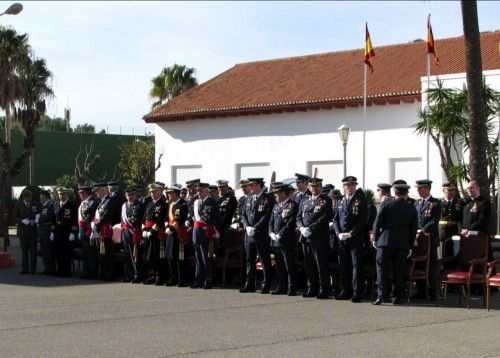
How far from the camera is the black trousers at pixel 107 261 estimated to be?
63.3ft

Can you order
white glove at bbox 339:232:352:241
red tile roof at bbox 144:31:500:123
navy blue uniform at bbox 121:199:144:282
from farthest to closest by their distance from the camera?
red tile roof at bbox 144:31:500:123 → navy blue uniform at bbox 121:199:144:282 → white glove at bbox 339:232:352:241

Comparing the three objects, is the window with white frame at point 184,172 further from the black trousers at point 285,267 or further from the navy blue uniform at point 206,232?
the black trousers at point 285,267

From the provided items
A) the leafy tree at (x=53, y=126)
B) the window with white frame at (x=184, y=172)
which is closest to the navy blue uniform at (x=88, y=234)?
the window with white frame at (x=184, y=172)

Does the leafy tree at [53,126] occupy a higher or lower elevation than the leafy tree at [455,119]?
higher

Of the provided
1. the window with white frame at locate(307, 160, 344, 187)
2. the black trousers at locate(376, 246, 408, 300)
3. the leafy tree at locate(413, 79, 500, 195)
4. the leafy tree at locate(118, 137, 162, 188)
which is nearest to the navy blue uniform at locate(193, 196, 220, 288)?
the black trousers at locate(376, 246, 408, 300)

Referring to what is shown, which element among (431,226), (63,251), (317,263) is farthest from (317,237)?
(63,251)

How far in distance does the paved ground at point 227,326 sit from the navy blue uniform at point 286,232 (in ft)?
1.78

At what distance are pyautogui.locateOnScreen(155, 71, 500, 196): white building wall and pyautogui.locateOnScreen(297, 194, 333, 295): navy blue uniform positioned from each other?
51.7 ft

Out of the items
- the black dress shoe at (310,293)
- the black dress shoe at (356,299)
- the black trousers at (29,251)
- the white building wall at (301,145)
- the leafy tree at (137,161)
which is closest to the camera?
the black dress shoe at (356,299)

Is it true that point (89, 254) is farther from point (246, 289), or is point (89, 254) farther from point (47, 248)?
point (246, 289)

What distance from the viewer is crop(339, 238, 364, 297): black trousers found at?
15211 millimetres

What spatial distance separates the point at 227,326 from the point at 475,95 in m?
9.22

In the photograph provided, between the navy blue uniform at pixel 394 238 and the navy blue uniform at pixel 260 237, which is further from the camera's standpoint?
the navy blue uniform at pixel 260 237

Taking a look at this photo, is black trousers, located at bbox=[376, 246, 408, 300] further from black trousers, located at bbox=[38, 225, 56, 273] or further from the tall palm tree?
black trousers, located at bbox=[38, 225, 56, 273]
